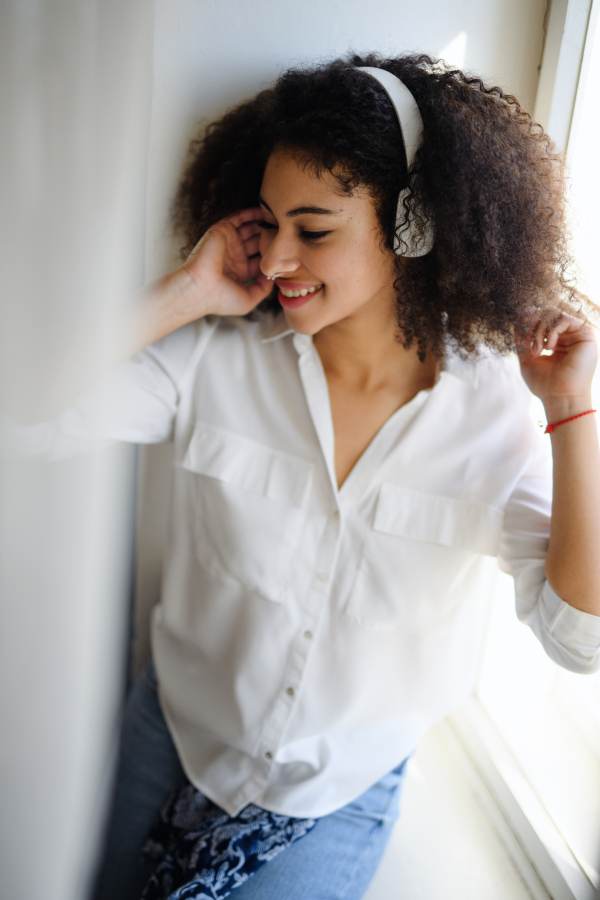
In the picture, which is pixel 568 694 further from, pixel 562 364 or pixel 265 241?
pixel 265 241

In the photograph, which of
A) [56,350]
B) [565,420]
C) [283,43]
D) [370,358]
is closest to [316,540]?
[370,358]

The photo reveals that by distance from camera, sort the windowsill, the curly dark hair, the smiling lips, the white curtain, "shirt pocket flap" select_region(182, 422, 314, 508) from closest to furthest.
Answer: the white curtain < the curly dark hair < the smiling lips < "shirt pocket flap" select_region(182, 422, 314, 508) < the windowsill

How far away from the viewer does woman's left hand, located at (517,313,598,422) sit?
101 cm

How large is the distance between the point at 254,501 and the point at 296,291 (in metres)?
0.36

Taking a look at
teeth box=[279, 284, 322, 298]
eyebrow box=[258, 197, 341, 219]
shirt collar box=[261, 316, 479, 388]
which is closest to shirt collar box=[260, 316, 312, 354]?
shirt collar box=[261, 316, 479, 388]

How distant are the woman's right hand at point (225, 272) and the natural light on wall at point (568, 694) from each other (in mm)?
545

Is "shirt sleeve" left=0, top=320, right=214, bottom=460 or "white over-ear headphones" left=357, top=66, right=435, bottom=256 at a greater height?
"white over-ear headphones" left=357, top=66, right=435, bottom=256

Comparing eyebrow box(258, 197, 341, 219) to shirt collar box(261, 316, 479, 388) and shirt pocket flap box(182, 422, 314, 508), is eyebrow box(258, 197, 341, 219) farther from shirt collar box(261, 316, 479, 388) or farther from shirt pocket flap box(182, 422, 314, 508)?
shirt pocket flap box(182, 422, 314, 508)

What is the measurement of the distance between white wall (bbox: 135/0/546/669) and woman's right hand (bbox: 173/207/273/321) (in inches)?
6.8

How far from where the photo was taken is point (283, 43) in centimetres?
111

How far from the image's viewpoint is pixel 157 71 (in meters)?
1.10

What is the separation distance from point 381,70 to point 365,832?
4.15ft

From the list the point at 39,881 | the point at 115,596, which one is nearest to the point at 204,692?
the point at 115,596

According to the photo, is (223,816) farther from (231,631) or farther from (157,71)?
(157,71)
